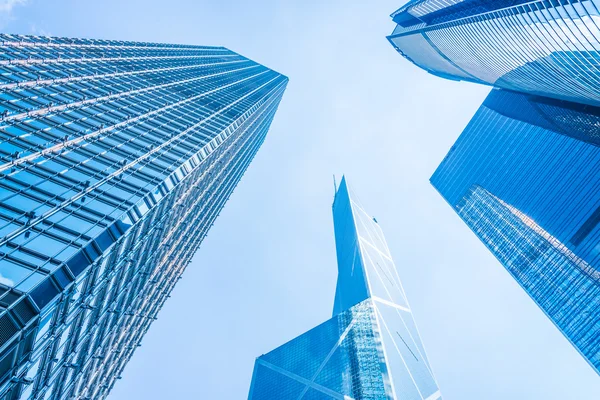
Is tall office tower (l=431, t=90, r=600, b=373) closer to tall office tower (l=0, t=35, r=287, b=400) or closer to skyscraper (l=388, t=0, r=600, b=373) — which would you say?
skyscraper (l=388, t=0, r=600, b=373)

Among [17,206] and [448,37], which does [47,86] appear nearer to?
[17,206]

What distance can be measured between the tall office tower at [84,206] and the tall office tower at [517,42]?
5235 centimetres

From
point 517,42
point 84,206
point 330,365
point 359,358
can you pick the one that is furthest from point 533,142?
point 84,206

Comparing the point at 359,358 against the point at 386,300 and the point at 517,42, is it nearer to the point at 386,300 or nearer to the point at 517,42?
the point at 386,300

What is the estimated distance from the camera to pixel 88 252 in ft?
59.3

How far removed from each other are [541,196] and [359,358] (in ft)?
184

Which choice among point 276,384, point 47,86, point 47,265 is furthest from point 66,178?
point 276,384

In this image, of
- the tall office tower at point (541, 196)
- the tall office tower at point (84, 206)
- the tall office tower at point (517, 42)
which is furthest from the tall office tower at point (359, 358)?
the tall office tower at point (517, 42)

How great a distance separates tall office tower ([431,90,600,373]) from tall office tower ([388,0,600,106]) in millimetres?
13244

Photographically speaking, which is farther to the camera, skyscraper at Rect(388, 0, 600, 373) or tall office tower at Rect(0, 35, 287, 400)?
skyscraper at Rect(388, 0, 600, 373)

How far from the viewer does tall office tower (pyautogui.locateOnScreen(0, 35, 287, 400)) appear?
1577cm

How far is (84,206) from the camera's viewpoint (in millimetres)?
20469

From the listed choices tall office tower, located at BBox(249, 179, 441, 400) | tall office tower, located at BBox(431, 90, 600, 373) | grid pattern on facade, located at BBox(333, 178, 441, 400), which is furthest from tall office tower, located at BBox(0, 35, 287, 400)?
tall office tower, located at BBox(431, 90, 600, 373)

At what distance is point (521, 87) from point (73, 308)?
105281mm
